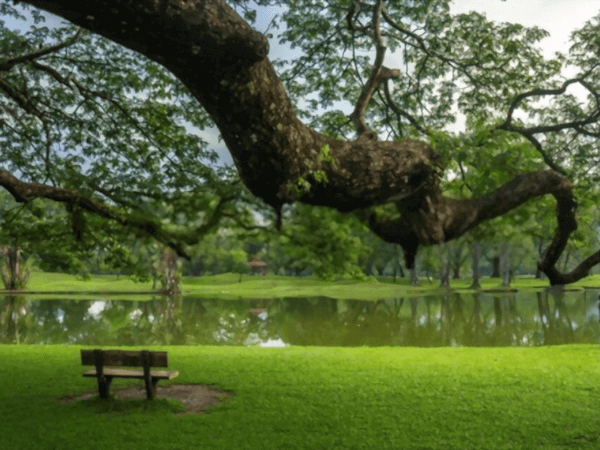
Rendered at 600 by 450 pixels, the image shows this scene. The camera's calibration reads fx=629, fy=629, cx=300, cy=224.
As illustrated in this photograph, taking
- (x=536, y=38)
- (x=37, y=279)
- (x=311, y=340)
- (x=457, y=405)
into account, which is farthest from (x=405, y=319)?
(x=37, y=279)

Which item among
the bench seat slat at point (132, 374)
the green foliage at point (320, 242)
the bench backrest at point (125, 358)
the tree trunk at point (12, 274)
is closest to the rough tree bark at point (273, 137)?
the green foliage at point (320, 242)

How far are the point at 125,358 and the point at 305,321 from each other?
20.0 meters

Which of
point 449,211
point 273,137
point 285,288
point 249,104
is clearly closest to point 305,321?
point 449,211

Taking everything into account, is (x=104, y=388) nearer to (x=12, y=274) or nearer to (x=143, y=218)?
(x=143, y=218)

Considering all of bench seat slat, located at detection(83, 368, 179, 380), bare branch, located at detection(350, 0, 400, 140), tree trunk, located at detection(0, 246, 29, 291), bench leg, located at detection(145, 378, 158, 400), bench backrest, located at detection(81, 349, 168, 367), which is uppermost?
bare branch, located at detection(350, 0, 400, 140)

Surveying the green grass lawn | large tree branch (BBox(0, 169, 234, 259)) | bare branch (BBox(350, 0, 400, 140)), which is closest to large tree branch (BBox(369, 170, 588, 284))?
bare branch (BBox(350, 0, 400, 140))

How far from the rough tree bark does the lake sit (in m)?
15.9

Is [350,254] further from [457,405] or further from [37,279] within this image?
[37,279]

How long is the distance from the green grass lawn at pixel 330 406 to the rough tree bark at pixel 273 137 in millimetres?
3370

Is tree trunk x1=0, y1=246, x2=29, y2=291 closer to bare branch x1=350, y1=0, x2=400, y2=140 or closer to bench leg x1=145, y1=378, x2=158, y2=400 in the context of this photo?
bench leg x1=145, y1=378, x2=158, y2=400

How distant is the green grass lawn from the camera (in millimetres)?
8734

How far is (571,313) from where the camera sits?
3253 cm

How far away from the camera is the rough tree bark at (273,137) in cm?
372

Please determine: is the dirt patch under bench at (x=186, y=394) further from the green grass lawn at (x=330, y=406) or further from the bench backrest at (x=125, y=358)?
the bench backrest at (x=125, y=358)
